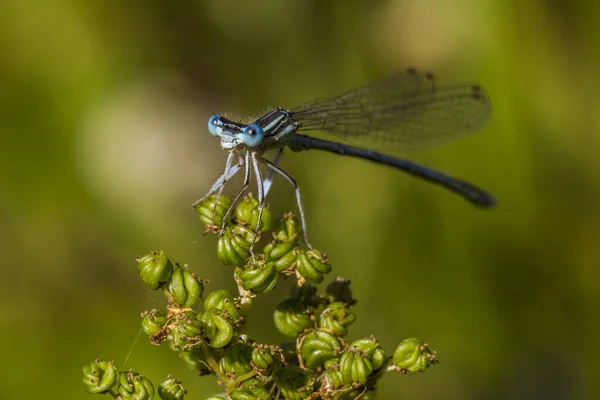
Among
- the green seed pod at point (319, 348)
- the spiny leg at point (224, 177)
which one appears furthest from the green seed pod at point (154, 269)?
the spiny leg at point (224, 177)

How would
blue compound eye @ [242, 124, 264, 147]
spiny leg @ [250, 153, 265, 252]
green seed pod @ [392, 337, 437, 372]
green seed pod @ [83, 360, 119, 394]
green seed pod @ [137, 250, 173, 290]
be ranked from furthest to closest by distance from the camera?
1. blue compound eye @ [242, 124, 264, 147]
2. spiny leg @ [250, 153, 265, 252]
3. green seed pod @ [392, 337, 437, 372]
4. green seed pod @ [137, 250, 173, 290]
5. green seed pod @ [83, 360, 119, 394]

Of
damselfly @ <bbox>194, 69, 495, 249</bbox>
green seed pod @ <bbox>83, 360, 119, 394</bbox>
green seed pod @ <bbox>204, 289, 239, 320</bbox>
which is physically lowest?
green seed pod @ <bbox>83, 360, 119, 394</bbox>

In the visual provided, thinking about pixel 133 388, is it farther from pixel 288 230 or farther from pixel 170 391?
pixel 288 230

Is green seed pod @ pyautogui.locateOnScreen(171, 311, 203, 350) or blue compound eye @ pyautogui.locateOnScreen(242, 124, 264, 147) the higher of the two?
blue compound eye @ pyautogui.locateOnScreen(242, 124, 264, 147)

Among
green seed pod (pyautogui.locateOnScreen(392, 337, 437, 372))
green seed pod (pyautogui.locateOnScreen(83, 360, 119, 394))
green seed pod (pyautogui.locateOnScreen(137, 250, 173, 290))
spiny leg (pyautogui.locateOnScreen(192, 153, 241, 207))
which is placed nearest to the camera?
green seed pod (pyautogui.locateOnScreen(83, 360, 119, 394))

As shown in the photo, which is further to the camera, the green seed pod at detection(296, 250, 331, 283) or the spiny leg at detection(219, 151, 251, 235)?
the spiny leg at detection(219, 151, 251, 235)

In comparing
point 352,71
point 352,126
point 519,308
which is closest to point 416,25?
point 352,71

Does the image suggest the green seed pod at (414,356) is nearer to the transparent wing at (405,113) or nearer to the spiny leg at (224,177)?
the spiny leg at (224,177)

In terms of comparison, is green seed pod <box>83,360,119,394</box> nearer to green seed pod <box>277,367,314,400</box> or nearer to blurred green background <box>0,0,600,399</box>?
green seed pod <box>277,367,314,400</box>

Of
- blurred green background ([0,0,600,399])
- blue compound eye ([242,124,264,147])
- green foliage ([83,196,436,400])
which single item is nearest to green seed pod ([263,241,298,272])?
green foliage ([83,196,436,400])
